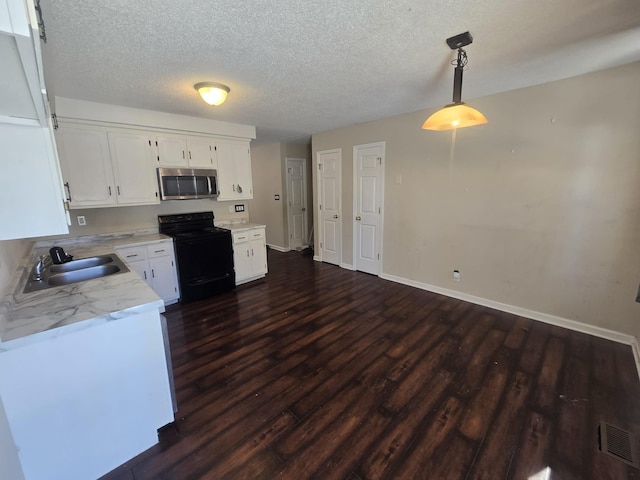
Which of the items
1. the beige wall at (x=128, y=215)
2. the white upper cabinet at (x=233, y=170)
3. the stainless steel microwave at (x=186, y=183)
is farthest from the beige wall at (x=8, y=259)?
the white upper cabinet at (x=233, y=170)

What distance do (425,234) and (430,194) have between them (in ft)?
1.82

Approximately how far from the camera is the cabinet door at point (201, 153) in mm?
3883

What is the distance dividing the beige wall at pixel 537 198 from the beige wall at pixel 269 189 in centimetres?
269

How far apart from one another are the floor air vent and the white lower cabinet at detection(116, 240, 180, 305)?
13.5 ft

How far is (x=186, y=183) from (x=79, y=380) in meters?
2.90

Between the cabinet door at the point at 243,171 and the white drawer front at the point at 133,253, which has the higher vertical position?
the cabinet door at the point at 243,171

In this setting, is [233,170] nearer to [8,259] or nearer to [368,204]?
[368,204]

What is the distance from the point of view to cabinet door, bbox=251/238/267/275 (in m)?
4.40

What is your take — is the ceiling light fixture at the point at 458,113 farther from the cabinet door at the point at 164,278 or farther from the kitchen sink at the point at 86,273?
the cabinet door at the point at 164,278

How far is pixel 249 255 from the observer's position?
171 inches

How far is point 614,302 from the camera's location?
2.64m

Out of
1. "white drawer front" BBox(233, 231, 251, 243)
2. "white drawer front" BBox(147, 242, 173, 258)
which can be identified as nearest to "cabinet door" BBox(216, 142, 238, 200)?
"white drawer front" BBox(233, 231, 251, 243)

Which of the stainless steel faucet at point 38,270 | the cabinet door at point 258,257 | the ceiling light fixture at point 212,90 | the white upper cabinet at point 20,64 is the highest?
the ceiling light fixture at point 212,90

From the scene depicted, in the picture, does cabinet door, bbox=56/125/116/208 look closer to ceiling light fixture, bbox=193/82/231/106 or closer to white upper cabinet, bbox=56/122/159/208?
white upper cabinet, bbox=56/122/159/208
